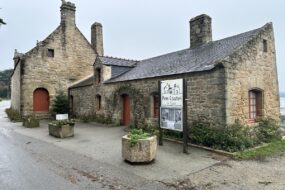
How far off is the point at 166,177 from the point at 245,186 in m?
1.74

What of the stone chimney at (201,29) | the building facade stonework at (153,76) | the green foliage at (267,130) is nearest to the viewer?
the building facade stonework at (153,76)

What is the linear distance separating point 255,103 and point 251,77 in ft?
4.58

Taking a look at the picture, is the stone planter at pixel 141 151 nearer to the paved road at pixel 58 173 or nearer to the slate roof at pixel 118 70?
the paved road at pixel 58 173

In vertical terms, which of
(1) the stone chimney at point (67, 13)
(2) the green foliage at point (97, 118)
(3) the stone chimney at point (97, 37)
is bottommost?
(2) the green foliage at point (97, 118)

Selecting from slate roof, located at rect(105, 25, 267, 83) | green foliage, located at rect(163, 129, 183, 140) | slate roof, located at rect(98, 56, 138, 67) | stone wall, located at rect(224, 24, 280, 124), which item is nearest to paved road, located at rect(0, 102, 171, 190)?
green foliage, located at rect(163, 129, 183, 140)

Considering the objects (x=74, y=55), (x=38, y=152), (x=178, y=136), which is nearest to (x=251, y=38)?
(x=178, y=136)

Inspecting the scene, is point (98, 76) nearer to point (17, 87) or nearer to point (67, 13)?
point (67, 13)

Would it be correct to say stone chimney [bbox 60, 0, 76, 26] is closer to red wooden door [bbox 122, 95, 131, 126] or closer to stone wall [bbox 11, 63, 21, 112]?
stone wall [bbox 11, 63, 21, 112]

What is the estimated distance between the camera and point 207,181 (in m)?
5.27

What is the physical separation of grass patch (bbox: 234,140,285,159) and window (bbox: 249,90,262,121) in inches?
63.7

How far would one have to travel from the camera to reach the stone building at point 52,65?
1861 centimetres

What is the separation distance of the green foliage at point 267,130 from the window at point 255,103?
392mm

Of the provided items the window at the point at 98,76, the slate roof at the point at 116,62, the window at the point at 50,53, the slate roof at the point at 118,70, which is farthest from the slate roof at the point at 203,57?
the window at the point at 50,53

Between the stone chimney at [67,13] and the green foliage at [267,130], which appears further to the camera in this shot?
the stone chimney at [67,13]
